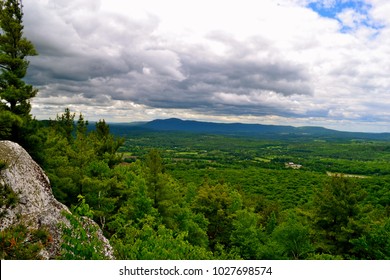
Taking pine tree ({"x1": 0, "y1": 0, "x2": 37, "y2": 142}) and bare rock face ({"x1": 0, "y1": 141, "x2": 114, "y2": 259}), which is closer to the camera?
bare rock face ({"x1": 0, "y1": 141, "x2": 114, "y2": 259})

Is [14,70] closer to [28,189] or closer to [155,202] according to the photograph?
[28,189]

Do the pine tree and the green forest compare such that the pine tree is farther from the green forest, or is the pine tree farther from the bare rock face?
the bare rock face

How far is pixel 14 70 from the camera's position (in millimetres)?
20312

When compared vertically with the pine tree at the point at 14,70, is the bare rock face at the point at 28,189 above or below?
below

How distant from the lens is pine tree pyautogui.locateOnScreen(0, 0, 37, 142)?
19625 mm

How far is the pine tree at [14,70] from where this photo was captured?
64.4ft

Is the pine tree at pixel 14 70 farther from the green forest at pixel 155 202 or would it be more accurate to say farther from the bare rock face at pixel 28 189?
the bare rock face at pixel 28 189

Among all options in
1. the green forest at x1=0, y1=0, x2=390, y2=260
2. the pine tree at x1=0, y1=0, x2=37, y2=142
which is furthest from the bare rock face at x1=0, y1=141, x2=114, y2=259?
the pine tree at x1=0, y1=0, x2=37, y2=142

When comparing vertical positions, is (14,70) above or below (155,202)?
above

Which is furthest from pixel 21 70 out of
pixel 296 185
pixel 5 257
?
pixel 296 185

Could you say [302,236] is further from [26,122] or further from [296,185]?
[296,185]

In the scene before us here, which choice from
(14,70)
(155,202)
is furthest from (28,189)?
(155,202)

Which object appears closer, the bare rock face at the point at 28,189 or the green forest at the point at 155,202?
the bare rock face at the point at 28,189

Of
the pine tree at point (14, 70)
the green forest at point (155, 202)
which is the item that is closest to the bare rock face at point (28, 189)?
the green forest at point (155, 202)
